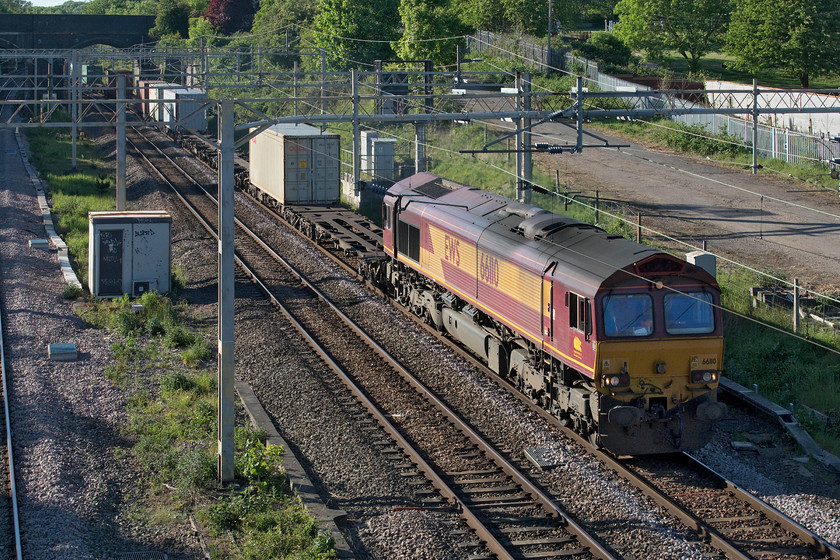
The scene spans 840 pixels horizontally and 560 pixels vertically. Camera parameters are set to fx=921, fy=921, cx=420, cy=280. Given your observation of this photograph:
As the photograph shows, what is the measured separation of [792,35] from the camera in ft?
179

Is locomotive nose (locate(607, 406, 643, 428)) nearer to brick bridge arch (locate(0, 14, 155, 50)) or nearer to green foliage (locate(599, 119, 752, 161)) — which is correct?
green foliage (locate(599, 119, 752, 161))

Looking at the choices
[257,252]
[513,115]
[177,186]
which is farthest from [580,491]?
[177,186]

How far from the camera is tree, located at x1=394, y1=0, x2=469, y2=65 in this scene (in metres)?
55.0

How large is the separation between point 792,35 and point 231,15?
66.9 m

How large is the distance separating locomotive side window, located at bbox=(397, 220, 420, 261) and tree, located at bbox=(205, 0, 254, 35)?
3398 inches

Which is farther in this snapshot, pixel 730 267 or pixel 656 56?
pixel 656 56

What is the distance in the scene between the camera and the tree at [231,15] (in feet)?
337

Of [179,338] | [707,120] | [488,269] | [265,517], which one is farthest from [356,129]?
[707,120]

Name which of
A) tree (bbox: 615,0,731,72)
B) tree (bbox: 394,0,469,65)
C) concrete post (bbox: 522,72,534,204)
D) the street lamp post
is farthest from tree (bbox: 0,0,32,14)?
concrete post (bbox: 522,72,534,204)

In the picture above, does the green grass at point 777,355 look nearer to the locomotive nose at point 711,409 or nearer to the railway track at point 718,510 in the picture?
the locomotive nose at point 711,409

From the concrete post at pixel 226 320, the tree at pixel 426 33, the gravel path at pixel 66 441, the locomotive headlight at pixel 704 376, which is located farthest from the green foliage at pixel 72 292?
the tree at pixel 426 33

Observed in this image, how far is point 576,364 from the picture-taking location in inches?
558

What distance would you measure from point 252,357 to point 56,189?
88.9 feet

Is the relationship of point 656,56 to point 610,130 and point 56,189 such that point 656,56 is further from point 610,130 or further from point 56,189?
point 56,189
